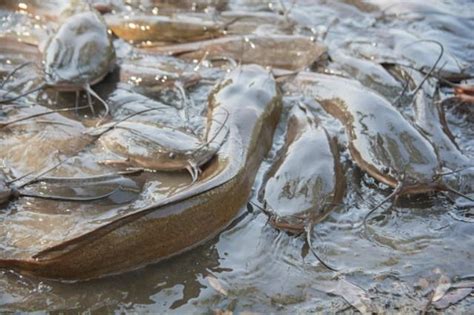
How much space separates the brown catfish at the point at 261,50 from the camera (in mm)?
5047

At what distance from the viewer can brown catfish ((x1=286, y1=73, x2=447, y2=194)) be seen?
3.58m

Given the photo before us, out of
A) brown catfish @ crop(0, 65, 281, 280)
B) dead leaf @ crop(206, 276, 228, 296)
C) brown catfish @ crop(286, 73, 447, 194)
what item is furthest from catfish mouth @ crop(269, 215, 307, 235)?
brown catfish @ crop(286, 73, 447, 194)

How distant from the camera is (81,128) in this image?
3.96 metres

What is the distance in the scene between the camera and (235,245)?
10.9 feet

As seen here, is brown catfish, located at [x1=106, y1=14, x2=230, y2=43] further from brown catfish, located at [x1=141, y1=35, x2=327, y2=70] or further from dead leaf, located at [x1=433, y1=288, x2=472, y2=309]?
dead leaf, located at [x1=433, y1=288, x2=472, y2=309]

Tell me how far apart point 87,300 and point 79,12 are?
2.81 meters

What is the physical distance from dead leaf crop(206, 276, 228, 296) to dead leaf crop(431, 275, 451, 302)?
99 cm

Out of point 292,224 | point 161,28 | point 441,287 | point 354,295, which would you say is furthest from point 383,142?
point 161,28

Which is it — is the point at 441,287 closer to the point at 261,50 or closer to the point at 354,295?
the point at 354,295

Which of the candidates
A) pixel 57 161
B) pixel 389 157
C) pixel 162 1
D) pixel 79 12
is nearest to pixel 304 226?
pixel 389 157

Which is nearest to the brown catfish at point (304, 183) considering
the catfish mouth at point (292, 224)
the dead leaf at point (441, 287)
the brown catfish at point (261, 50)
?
the catfish mouth at point (292, 224)

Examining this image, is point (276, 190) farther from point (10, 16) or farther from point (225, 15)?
point (10, 16)

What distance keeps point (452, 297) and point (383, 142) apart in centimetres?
103

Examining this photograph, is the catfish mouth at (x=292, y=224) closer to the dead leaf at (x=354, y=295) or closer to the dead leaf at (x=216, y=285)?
the dead leaf at (x=354, y=295)
